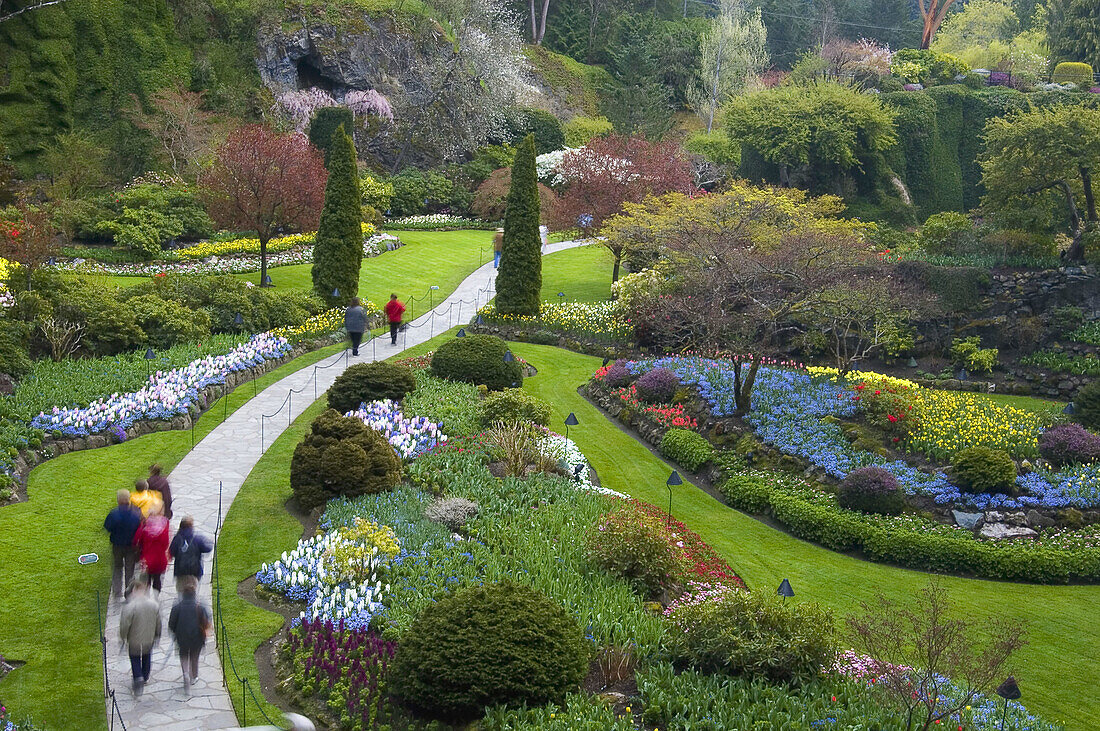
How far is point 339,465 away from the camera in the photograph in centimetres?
1436

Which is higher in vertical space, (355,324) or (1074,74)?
(1074,74)

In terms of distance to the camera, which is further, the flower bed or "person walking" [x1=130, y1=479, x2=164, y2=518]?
the flower bed

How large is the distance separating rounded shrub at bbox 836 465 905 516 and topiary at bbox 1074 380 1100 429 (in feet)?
19.6

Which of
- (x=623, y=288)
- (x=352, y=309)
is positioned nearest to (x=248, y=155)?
(x=352, y=309)

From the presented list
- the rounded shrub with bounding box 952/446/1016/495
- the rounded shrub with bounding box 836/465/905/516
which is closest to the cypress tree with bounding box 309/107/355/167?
the rounded shrub with bounding box 836/465/905/516

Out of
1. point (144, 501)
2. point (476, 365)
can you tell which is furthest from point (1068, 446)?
point (144, 501)

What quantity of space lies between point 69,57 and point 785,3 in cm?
5597

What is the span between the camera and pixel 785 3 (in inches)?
3019

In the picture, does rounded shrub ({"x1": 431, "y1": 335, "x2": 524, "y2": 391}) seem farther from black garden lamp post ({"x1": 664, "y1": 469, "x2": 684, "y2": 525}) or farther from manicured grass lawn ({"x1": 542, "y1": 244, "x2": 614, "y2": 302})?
manicured grass lawn ({"x1": 542, "y1": 244, "x2": 614, "y2": 302})

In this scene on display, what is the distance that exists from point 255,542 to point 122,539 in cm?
232

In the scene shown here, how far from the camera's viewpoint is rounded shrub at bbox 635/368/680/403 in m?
21.4

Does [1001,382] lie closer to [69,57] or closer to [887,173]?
[887,173]

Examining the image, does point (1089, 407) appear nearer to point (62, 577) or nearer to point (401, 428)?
point (401, 428)

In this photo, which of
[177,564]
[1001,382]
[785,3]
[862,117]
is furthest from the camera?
[785,3]
